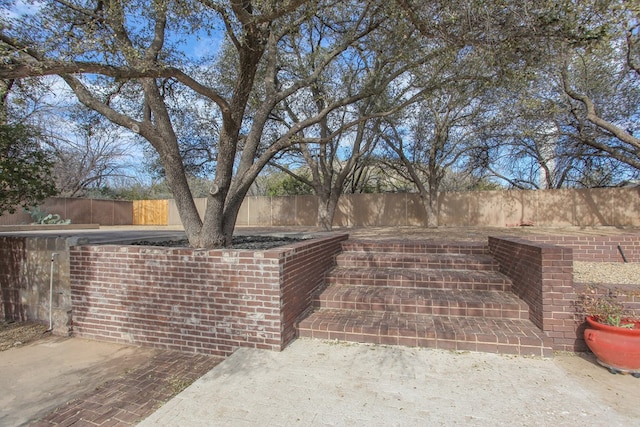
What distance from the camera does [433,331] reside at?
10.4ft

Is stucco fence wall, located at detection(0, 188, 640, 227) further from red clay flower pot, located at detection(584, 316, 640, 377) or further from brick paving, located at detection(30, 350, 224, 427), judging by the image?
brick paving, located at detection(30, 350, 224, 427)

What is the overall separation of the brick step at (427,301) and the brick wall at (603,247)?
2305 mm

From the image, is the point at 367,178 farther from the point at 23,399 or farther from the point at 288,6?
the point at 23,399

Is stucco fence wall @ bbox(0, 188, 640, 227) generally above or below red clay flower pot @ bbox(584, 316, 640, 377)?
above

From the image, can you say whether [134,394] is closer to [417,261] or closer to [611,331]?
[417,261]

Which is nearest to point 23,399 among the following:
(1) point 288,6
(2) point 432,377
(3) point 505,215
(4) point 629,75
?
(2) point 432,377

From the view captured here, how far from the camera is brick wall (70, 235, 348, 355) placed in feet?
10.5

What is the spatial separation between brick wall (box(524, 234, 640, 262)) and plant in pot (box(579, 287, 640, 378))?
7.99 ft

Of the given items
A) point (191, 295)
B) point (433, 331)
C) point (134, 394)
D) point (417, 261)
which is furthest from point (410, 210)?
point (134, 394)

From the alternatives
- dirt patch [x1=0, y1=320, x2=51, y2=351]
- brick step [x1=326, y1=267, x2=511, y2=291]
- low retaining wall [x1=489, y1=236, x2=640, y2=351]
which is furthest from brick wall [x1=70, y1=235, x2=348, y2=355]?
low retaining wall [x1=489, y1=236, x2=640, y2=351]

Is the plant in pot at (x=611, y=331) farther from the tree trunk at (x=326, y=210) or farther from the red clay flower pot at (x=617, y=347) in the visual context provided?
the tree trunk at (x=326, y=210)

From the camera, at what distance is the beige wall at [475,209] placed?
13.7 m

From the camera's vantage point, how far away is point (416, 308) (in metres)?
3.70

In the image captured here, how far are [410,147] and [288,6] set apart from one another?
492 inches
